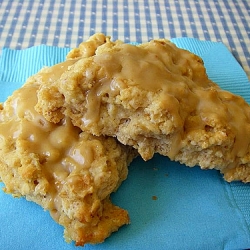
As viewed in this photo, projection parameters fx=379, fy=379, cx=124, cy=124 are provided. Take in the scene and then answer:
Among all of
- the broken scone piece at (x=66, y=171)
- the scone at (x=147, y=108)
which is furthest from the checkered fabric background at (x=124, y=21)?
the broken scone piece at (x=66, y=171)

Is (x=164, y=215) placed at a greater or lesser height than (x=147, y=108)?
lesser

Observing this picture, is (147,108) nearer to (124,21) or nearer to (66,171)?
(66,171)

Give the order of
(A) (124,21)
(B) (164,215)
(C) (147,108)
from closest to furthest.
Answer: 1. (C) (147,108)
2. (B) (164,215)
3. (A) (124,21)

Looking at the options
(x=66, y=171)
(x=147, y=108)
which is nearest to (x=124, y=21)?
(x=147, y=108)

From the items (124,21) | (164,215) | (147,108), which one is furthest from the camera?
(124,21)

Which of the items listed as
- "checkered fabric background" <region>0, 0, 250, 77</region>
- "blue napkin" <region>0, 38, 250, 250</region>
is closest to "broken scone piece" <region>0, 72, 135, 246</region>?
"blue napkin" <region>0, 38, 250, 250</region>
